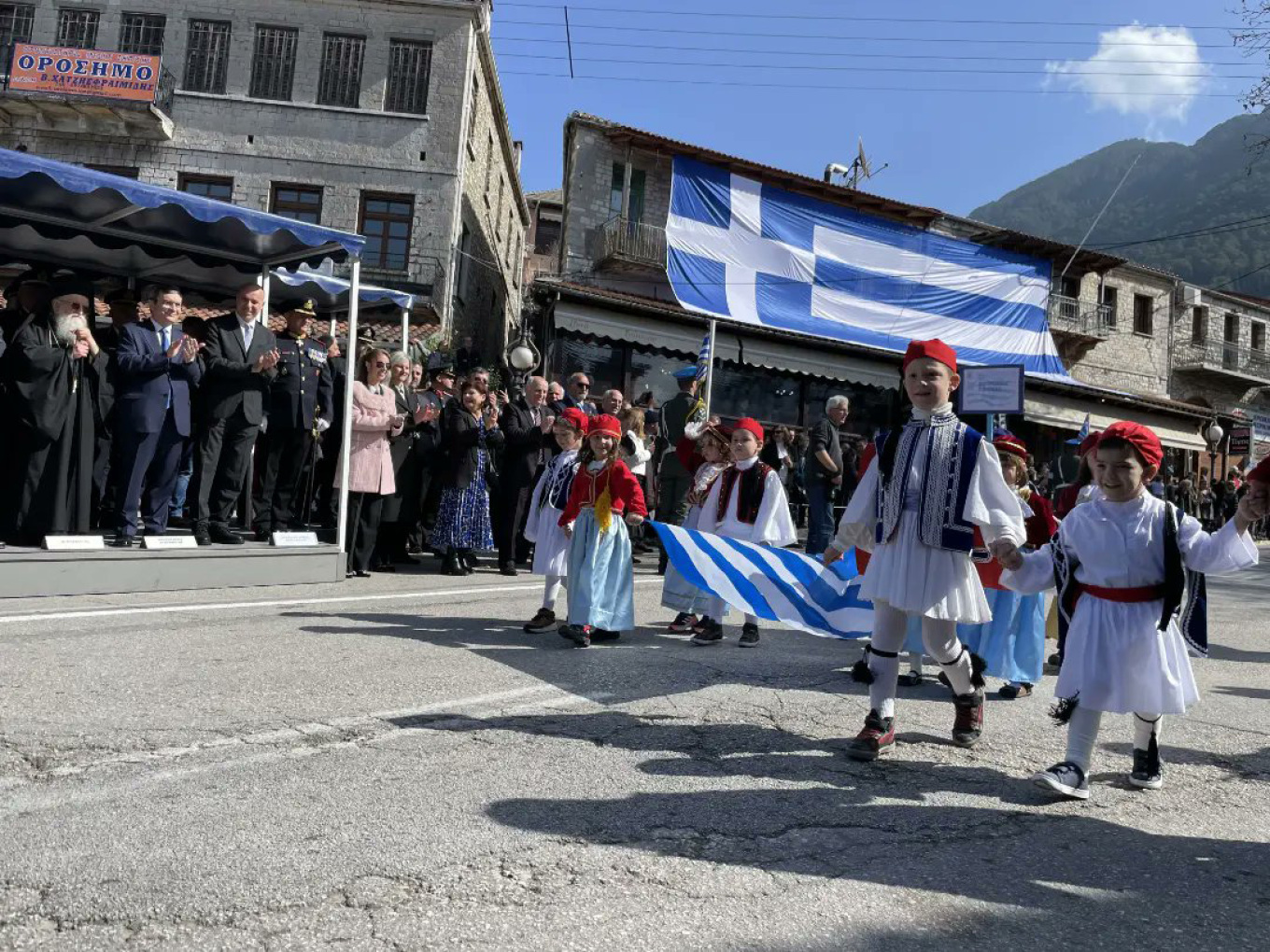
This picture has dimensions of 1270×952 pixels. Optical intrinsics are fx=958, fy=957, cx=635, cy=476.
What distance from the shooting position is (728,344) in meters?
20.8

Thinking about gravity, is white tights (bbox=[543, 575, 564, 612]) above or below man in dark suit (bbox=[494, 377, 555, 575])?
below

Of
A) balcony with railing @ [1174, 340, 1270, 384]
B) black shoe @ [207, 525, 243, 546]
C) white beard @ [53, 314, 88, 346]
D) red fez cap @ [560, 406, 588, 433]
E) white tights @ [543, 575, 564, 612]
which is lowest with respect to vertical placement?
white tights @ [543, 575, 564, 612]

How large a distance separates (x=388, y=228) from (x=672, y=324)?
8041mm

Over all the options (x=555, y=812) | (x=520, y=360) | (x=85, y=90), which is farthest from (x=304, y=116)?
(x=555, y=812)

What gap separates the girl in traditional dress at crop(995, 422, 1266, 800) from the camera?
3.71 metres

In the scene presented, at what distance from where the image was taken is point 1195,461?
33.8 meters

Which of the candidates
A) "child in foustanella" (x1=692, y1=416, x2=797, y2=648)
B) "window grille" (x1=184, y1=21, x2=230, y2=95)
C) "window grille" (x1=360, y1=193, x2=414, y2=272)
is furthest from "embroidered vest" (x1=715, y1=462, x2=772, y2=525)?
"window grille" (x1=184, y1=21, x2=230, y2=95)

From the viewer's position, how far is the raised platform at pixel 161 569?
6.68 m

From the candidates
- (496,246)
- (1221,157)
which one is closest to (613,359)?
(496,246)

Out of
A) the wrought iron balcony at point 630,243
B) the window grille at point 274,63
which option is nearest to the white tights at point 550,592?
the wrought iron balcony at point 630,243

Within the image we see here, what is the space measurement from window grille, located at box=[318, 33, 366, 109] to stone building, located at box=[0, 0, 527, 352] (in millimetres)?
24

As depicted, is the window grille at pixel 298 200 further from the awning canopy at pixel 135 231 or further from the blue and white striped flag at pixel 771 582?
the blue and white striped flag at pixel 771 582

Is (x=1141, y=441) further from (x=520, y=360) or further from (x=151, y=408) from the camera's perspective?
(x=520, y=360)

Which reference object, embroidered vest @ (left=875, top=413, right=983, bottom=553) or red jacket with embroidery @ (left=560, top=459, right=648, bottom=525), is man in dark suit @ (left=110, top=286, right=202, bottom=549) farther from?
embroidered vest @ (left=875, top=413, right=983, bottom=553)
